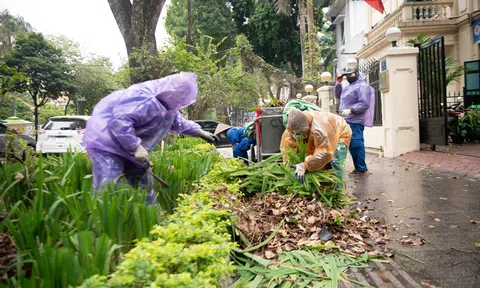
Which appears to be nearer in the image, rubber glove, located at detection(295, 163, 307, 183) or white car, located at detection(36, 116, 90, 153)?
rubber glove, located at detection(295, 163, 307, 183)

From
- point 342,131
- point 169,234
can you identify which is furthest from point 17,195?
point 342,131

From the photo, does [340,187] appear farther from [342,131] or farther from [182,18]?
[182,18]

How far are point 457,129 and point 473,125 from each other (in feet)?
1.41

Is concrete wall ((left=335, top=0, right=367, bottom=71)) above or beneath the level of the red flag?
above

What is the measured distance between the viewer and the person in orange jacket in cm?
344

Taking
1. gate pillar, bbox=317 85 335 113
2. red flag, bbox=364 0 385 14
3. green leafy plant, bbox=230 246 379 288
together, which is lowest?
green leafy plant, bbox=230 246 379 288

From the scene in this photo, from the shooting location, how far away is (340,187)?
375 centimetres

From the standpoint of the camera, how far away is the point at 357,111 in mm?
6273

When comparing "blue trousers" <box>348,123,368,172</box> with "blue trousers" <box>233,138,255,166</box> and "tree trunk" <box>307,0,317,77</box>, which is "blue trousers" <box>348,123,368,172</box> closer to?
"blue trousers" <box>233,138,255,166</box>

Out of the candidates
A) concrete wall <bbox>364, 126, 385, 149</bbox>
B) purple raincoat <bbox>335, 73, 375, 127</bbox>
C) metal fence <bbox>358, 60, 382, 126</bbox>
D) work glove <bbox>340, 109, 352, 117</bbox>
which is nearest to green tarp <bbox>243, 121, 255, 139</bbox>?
work glove <bbox>340, 109, 352, 117</bbox>

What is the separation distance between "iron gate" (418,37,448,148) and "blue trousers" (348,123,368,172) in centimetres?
272

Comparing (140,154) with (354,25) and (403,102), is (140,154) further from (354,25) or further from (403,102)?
(354,25)

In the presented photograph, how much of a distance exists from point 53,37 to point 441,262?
43.7 m

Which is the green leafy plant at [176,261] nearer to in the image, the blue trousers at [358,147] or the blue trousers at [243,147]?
the blue trousers at [243,147]
